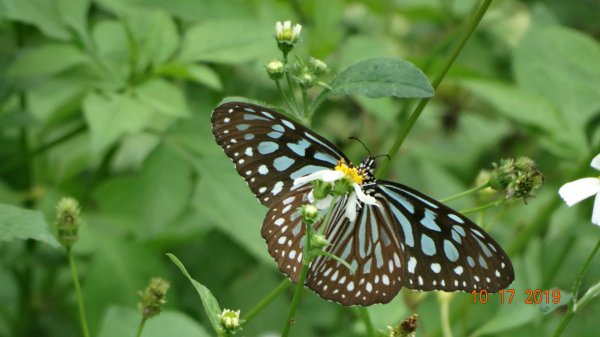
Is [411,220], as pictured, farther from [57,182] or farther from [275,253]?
[57,182]

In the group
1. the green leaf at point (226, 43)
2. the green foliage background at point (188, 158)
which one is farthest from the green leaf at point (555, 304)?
the green leaf at point (226, 43)

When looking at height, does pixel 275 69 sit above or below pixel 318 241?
above

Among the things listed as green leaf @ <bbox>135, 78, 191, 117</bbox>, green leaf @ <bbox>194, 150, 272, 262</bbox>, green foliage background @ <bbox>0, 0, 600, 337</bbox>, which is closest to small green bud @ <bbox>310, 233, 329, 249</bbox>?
green foliage background @ <bbox>0, 0, 600, 337</bbox>

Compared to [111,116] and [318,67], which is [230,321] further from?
[111,116]

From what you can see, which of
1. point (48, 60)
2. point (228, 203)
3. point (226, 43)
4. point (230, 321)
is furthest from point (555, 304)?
point (48, 60)

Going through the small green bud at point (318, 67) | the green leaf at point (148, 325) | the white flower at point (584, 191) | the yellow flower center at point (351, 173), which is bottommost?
the green leaf at point (148, 325)

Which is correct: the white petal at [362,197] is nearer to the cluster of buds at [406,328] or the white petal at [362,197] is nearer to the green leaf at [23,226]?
the cluster of buds at [406,328]
